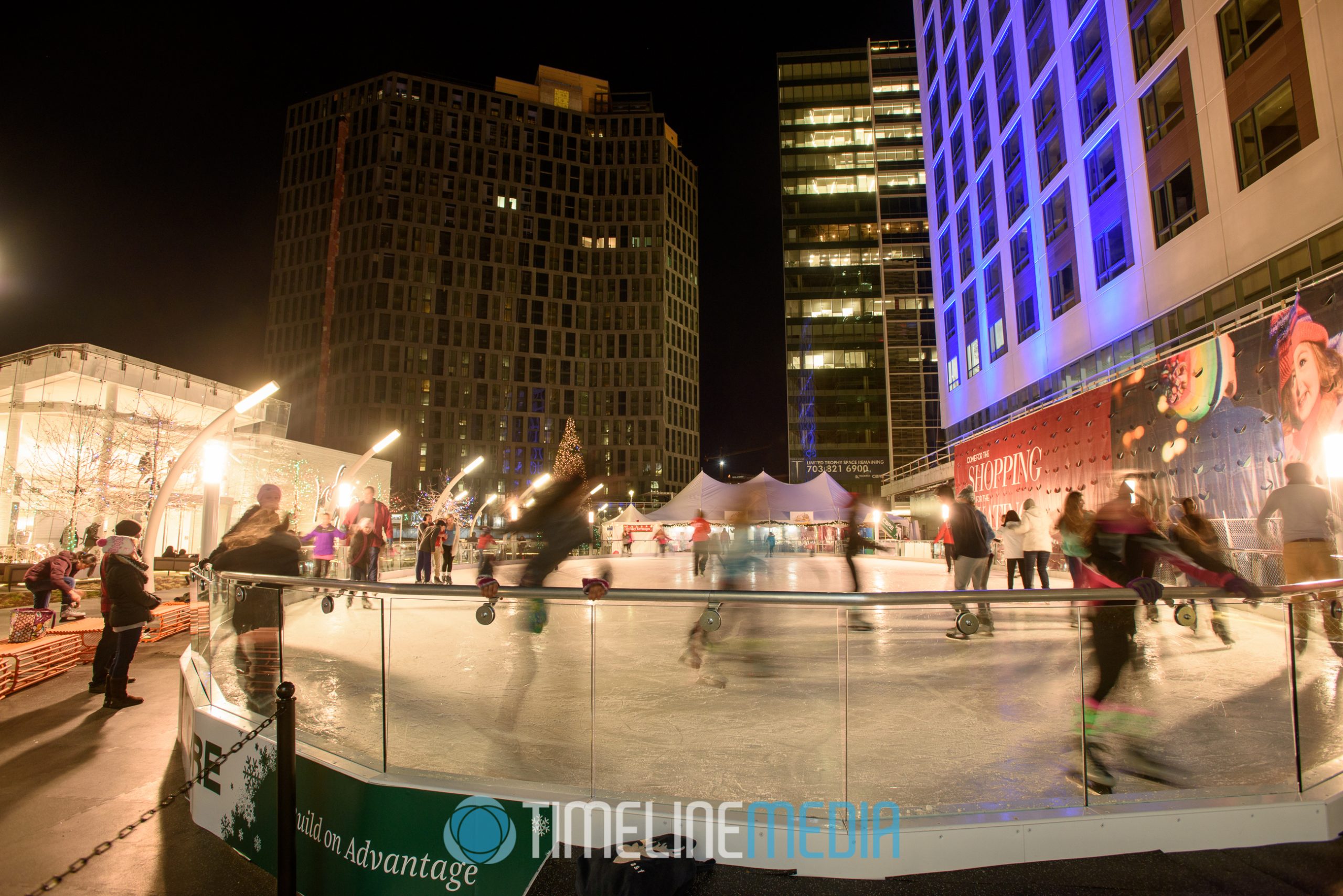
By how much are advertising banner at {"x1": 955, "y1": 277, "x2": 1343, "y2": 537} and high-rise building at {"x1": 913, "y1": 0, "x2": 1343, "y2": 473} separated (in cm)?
64

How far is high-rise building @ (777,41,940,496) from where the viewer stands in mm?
63688

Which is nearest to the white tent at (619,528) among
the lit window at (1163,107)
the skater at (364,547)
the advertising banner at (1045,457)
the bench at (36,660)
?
the advertising banner at (1045,457)

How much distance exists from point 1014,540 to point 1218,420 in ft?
12.9

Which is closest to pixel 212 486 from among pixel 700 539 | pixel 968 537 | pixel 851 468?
pixel 700 539

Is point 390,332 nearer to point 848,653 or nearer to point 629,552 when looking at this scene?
point 629,552

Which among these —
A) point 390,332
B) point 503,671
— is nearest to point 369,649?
point 503,671

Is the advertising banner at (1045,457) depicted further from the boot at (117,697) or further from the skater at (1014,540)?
the boot at (117,697)

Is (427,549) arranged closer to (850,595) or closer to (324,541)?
(324,541)

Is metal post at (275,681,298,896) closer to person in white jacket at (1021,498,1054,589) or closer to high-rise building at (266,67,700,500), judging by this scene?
person in white jacket at (1021,498,1054,589)

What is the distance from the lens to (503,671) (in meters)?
4.01

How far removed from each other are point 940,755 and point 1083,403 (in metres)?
15.1

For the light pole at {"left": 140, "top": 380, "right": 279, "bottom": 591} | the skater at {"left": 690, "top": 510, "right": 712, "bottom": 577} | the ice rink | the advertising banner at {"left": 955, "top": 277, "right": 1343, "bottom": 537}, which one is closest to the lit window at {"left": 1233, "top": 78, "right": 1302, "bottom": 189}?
the advertising banner at {"left": 955, "top": 277, "right": 1343, "bottom": 537}

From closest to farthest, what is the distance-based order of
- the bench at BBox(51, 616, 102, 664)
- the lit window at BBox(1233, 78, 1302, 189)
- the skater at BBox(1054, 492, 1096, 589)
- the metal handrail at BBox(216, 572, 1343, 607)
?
the metal handrail at BBox(216, 572, 1343, 607), the skater at BBox(1054, 492, 1096, 589), the bench at BBox(51, 616, 102, 664), the lit window at BBox(1233, 78, 1302, 189)

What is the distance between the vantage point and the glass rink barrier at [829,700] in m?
3.01
